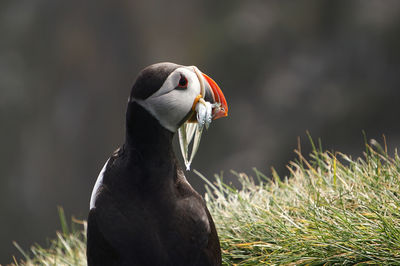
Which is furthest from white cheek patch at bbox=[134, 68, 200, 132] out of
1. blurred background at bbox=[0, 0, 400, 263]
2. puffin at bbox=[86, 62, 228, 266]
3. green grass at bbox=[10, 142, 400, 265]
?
blurred background at bbox=[0, 0, 400, 263]

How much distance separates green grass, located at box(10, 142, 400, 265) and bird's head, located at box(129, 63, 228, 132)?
67 cm

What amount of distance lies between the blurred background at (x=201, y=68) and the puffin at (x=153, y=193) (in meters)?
5.04

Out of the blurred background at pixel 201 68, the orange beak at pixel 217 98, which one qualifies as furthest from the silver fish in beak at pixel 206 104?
the blurred background at pixel 201 68

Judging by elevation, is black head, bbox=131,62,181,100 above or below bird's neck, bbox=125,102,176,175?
above

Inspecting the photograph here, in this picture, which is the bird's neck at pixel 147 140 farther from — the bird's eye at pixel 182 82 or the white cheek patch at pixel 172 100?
the bird's eye at pixel 182 82

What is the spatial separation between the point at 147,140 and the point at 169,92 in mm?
168

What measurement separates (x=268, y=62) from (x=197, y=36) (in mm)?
1115

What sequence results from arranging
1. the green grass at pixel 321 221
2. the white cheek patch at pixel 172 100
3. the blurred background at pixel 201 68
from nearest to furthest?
the white cheek patch at pixel 172 100 < the green grass at pixel 321 221 < the blurred background at pixel 201 68

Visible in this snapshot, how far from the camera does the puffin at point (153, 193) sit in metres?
1.50

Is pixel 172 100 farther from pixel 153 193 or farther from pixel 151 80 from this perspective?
pixel 153 193

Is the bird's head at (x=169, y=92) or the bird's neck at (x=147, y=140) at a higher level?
the bird's head at (x=169, y=92)

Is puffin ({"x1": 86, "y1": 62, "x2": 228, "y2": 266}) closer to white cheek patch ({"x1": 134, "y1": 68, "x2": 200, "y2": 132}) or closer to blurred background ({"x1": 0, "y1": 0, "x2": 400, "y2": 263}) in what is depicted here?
white cheek patch ({"x1": 134, "y1": 68, "x2": 200, "y2": 132})

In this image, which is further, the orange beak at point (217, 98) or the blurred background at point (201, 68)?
the blurred background at point (201, 68)

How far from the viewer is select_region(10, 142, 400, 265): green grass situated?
1.73m
